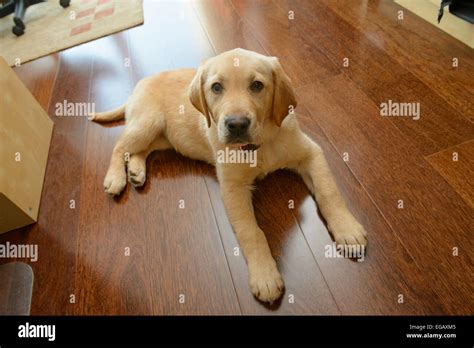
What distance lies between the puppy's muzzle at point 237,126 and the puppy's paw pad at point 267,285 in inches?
21.6

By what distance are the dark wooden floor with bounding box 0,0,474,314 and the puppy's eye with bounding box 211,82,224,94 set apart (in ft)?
1.82

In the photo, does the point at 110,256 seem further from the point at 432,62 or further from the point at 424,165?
the point at 432,62

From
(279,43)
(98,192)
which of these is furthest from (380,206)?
(279,43)

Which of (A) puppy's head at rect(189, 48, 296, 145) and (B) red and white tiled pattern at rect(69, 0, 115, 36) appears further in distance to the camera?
(B) red and white tiled pattern at rect(69, 0, 115, 36)

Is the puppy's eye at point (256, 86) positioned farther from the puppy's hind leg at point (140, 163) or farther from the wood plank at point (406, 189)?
the puppy's hind leg at point (140, 163)

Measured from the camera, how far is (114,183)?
1885 mm

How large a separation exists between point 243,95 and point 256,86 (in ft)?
0.26

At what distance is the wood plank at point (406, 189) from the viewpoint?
1400 millimetres

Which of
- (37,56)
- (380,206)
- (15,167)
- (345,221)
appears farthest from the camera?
(37,56)

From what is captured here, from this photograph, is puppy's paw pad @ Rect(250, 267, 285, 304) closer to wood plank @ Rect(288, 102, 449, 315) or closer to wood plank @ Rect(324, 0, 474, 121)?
wood plank @ Rect(288, 102, 449, 315)

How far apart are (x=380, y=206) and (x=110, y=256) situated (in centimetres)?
127

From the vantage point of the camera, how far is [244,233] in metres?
1.53

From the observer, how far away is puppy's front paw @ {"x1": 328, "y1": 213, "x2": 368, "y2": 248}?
1.48 m

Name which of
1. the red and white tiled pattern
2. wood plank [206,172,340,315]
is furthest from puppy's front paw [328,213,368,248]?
the red and white tiled pattern
